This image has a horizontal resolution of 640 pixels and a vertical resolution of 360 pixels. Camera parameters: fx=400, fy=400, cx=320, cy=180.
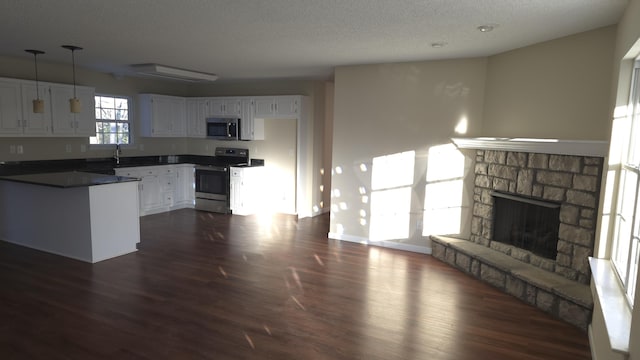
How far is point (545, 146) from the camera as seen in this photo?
3.70 meters

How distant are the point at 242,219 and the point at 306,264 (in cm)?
274

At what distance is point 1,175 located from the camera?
5066 mm

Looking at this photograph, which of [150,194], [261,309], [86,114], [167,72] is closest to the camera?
[261,309]

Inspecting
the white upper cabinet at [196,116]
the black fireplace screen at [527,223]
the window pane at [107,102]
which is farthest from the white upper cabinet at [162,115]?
the black fireplace screen at [527,223]

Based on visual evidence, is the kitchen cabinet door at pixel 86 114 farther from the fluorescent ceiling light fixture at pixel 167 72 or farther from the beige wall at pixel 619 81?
the beige wall at pixel 619 81

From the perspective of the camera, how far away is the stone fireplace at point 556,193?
137 inches

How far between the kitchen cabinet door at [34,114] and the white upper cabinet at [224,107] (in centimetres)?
284

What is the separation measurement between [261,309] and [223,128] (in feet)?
16.6

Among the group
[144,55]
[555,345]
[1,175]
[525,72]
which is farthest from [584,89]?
[1,175]

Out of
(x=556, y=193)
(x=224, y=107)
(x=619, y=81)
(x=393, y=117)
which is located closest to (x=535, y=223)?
(x=556, y=193)

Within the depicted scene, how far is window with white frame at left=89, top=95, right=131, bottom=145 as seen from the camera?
7059 mm

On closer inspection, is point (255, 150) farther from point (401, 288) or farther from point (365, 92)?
point (401, 288)

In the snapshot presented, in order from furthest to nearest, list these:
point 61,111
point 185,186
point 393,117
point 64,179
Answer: point 185,186 → point 61,111 → point 393,117 → point 64,179

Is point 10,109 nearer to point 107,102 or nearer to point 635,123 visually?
point 107,102
